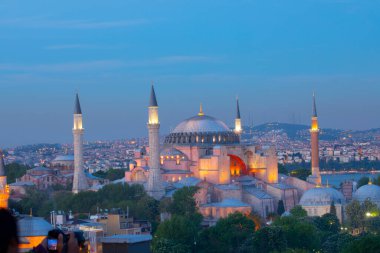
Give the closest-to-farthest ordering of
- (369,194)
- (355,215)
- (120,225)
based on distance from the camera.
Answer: (120,225) → (355,215) → (369,194)

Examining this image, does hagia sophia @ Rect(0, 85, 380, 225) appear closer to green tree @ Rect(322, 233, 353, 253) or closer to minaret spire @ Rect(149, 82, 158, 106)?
minaret spire @ Rect(149, 82, 158, 106)

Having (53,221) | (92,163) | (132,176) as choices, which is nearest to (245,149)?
(132,176)

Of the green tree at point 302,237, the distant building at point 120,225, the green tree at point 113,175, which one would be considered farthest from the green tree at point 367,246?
the green tree at point 113,175

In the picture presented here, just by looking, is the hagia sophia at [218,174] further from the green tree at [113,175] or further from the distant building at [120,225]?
the green tree at [113,175]

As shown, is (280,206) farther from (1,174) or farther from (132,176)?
(1,174)

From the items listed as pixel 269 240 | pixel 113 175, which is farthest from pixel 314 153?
pixel 269 240

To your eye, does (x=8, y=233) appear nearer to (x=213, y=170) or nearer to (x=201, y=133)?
(x=213, y=170)

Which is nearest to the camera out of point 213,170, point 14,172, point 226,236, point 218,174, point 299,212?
point 226,236
